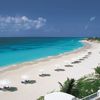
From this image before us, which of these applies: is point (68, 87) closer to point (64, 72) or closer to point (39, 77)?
point (39, 77)

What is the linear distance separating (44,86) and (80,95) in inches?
268

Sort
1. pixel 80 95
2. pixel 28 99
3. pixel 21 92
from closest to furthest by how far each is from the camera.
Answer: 1. pixel 80 95
2. pixel 28 99
3. pixel 21 92

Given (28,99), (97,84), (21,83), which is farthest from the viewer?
(21,83)

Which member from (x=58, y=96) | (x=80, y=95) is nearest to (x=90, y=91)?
(x=80, y=95)

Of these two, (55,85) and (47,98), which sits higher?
(47,98)

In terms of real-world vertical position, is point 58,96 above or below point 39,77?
above

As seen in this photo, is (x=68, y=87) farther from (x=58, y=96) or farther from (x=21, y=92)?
(x=21, y=92)

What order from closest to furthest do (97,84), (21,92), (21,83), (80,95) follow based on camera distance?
(80,95) → (97,84) → (21,92) → (21,83)

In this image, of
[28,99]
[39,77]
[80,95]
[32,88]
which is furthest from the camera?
[39,77]

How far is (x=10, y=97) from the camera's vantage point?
16953mm

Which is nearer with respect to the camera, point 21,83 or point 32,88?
point 32,88

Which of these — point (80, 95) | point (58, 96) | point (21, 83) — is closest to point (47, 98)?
point (58, 96)

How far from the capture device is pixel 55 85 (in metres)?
20.1

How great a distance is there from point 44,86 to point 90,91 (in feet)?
22.2
